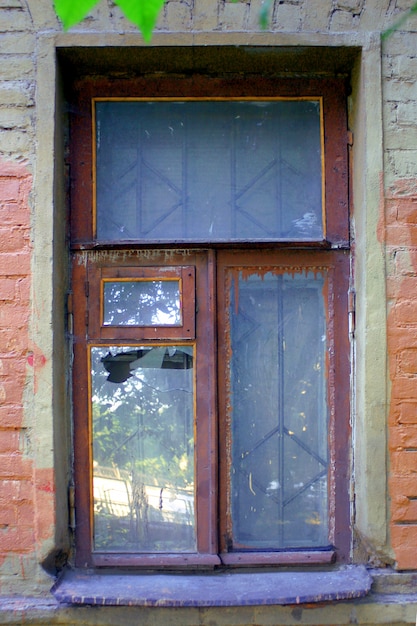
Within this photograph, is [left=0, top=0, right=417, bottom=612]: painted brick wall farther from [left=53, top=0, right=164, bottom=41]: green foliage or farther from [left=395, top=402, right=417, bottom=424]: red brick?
[left=53, top=0, right=164, bottom=41]: green foliage

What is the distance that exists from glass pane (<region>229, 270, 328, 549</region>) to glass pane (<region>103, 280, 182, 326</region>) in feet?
0.97

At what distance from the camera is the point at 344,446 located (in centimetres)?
276

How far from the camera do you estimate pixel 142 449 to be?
278cm

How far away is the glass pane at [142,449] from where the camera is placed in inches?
109

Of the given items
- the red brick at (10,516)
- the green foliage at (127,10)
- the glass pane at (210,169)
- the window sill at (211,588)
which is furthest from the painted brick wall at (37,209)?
the green foliage at (127,10)

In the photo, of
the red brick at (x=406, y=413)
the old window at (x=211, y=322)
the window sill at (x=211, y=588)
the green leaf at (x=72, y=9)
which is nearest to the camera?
the green leaf at (x=72, y=9)

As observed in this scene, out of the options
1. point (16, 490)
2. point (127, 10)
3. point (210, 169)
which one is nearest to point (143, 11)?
point (127, 10)

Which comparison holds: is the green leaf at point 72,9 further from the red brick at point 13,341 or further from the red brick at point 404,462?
the red brick at point 404,462

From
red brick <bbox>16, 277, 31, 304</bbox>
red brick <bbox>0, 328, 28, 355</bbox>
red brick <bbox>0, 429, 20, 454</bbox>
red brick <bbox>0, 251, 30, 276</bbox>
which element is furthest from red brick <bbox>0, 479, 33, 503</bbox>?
red brick <bbox>0, 251, 30, 276</bbox>

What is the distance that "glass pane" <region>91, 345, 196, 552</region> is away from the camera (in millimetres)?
2760

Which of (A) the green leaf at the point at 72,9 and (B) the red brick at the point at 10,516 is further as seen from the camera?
(B) the red brick at the point at 10,516

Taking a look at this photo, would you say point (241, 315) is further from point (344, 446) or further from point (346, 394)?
point (344, 446)

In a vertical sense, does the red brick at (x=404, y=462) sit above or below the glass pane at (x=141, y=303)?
below

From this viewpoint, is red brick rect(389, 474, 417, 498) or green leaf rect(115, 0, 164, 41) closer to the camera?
green leaf rect(115, 0, 164, 41)
